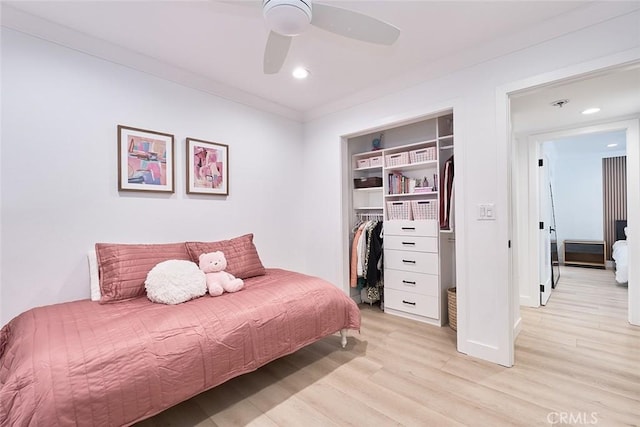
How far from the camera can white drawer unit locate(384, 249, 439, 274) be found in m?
3.03

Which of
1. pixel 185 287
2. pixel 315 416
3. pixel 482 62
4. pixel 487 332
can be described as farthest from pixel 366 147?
pixel 315 416

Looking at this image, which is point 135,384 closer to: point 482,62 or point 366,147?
point 482,62

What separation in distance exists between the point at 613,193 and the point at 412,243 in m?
5.93

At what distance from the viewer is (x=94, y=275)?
82.2 inches

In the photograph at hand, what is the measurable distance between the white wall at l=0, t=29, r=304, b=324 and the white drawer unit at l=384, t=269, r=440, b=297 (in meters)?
1.93

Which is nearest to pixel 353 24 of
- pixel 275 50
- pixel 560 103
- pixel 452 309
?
pixel 275 50

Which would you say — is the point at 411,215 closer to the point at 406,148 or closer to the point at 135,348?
the point at 406,148

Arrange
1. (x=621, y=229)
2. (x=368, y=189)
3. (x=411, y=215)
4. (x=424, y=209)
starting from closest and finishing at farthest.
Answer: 1. (x=424, y=209)
2. (x=411, y=215)
3. (x=368, y=189)
4. (x=621, y=229)

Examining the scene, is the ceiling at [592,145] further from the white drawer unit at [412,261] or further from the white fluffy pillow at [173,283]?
the white fluffy pillow at [173,283]

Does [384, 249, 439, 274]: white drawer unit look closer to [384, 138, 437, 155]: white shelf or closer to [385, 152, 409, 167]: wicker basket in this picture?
[385, 152, 409, 167]: wicker basket

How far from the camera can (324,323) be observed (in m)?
2.25

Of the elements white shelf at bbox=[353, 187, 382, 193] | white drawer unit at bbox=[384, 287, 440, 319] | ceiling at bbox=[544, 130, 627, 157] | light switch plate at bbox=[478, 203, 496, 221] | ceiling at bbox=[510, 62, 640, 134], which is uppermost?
ceiling at bbox=[544, 130, 627, 157]

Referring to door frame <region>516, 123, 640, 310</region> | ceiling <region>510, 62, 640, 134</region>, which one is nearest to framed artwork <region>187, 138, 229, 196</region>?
ceiling <region>510, 62, 640, 134</region>

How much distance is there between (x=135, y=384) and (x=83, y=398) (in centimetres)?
19
